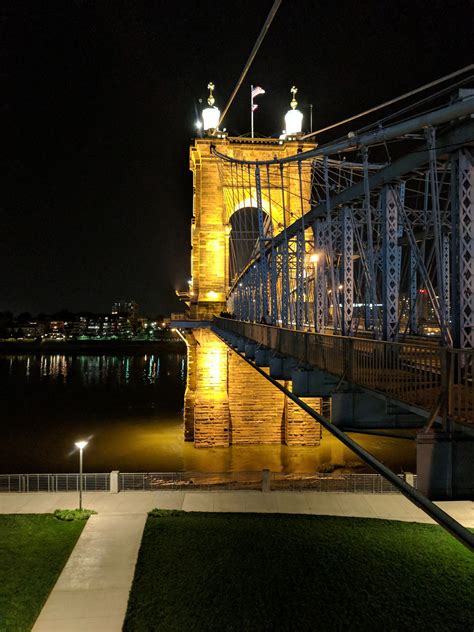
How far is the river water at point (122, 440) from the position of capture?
29.2 meters

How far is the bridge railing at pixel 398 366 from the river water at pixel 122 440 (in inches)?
671

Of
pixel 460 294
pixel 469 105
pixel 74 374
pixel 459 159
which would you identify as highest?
pixel 469 105

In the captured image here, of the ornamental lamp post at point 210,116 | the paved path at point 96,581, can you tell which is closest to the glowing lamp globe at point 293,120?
the ornamental lamp post at point 210,116

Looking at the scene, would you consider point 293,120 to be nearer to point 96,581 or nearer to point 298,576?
point 298,576

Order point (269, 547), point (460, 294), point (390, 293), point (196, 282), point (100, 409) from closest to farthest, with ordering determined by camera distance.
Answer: point (460, 294) → point (390, 293) → point (269, 547) → point (196, 282) → point (100, 409)

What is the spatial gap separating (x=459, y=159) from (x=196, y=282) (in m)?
31.7

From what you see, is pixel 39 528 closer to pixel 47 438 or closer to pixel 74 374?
pixel 47 438

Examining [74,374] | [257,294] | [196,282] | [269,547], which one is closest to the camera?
[269,547]

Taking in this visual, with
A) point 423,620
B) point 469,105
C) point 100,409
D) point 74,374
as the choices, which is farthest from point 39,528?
point 74,374

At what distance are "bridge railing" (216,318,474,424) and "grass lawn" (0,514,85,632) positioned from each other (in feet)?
26.1

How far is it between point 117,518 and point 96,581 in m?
Result: 4.16

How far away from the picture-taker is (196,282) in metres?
38.8

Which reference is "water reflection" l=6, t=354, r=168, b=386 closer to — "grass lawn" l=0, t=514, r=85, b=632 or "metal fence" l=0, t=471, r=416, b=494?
"metal fence" l=0, t=471, r=416, b=494

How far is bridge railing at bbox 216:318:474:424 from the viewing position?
621 centimetres
